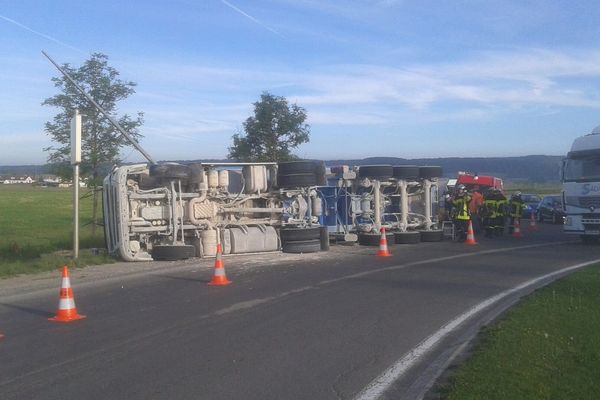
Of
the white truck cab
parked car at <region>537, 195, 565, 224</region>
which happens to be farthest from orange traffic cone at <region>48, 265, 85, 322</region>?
parked car at <region>537, 195, 565, 224</region>

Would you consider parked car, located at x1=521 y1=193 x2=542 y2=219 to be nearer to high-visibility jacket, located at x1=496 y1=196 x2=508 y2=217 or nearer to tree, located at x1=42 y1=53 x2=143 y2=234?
high-visibility jacket, located at x1=496 y1=196 x2=508 y2=217

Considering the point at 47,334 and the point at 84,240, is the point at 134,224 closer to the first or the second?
the point at 84,240

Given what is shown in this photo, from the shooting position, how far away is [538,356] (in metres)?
7.24

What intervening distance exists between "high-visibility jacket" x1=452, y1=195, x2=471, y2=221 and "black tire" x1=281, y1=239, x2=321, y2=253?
619cm

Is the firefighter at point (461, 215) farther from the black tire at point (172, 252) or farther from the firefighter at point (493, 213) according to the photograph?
the black tire at point (172, 252)

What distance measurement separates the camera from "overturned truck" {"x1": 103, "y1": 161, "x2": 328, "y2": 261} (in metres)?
17.1

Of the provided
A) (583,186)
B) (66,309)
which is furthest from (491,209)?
(66,309)

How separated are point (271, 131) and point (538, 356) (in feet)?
78.6

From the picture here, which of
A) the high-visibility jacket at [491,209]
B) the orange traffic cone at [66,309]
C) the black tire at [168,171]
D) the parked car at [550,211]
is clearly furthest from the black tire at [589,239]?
the orange traffic cone at [66,309]

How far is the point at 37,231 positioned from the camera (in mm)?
32094

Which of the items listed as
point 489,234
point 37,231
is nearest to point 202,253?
point 489,234

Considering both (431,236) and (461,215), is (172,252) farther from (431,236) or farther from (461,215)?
(461,215)

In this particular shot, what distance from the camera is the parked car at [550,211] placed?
119ft

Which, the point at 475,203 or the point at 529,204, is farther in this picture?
the point at 529,204
